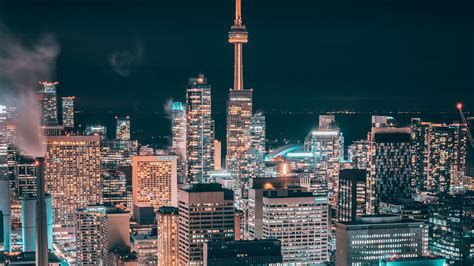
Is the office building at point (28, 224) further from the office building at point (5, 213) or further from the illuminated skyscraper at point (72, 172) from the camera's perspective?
the illuminated skyscraper at point (72, 172)

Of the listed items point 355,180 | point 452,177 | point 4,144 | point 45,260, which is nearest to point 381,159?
point 355,180

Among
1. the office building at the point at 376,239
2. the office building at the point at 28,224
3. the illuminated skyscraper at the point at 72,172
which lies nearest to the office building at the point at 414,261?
the office building at the point at 376,239

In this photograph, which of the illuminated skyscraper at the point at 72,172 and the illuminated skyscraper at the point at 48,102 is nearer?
the illuminated skyscraper at the point at 72,172

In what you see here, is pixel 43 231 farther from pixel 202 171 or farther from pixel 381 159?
pixel 202 171

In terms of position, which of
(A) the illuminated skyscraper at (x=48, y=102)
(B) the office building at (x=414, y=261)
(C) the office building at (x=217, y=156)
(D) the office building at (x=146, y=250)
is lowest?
(D) the office building at (x=146, y=250)

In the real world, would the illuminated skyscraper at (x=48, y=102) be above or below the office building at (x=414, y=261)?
above

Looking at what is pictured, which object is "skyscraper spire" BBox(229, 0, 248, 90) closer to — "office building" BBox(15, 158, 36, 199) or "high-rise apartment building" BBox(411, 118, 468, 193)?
"high-rise apartment building" BBox(411, 118, 468, 193)

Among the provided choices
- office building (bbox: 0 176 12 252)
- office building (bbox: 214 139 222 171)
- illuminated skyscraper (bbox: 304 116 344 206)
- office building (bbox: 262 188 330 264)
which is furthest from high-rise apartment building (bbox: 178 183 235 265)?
office building (bbox: 214 139 222 171)
